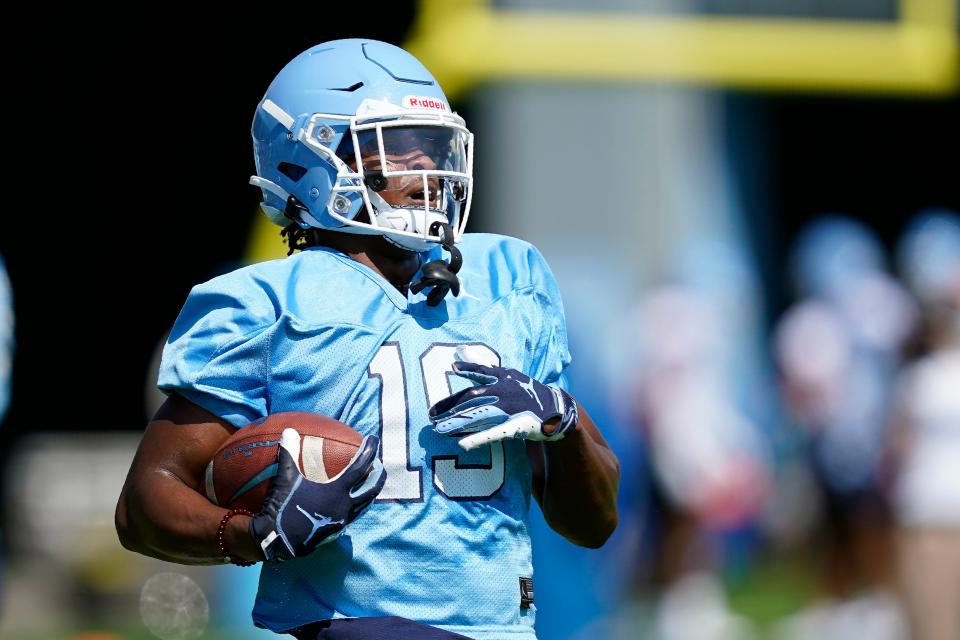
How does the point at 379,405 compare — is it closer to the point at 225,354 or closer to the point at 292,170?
the point at 225,354

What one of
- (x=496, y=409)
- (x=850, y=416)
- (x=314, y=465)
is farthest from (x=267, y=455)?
(x=850, y=416)

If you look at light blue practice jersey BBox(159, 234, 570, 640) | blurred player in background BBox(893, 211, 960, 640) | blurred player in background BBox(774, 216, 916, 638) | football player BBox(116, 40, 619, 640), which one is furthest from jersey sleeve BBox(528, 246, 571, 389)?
blurred player in background BBox(774, 216, 916, 638)

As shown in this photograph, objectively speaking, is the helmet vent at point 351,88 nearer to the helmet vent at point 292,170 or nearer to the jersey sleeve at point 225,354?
the helmet vent at point 292,170

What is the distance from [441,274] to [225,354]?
0.38 m

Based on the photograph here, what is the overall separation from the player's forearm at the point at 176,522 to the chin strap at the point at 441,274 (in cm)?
49

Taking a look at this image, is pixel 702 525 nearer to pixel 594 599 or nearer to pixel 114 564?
pixel 594 599

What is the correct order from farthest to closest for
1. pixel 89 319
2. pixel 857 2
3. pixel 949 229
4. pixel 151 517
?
1. pixel 89 319
2. pixel 857 2
3. pixel 949 229
4. pixel 151 517

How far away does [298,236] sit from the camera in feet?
9.85

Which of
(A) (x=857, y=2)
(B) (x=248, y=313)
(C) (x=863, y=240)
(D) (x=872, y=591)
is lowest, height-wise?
(D) (x=872, y=591)

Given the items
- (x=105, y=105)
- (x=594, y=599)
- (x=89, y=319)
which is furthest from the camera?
(x=89, y=319)

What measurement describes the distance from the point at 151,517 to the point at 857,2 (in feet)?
29.1

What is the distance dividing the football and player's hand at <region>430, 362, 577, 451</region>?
0.16m

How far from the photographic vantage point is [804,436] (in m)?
9.02

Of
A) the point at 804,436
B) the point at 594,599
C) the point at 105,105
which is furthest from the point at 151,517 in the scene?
the point at 105,105
